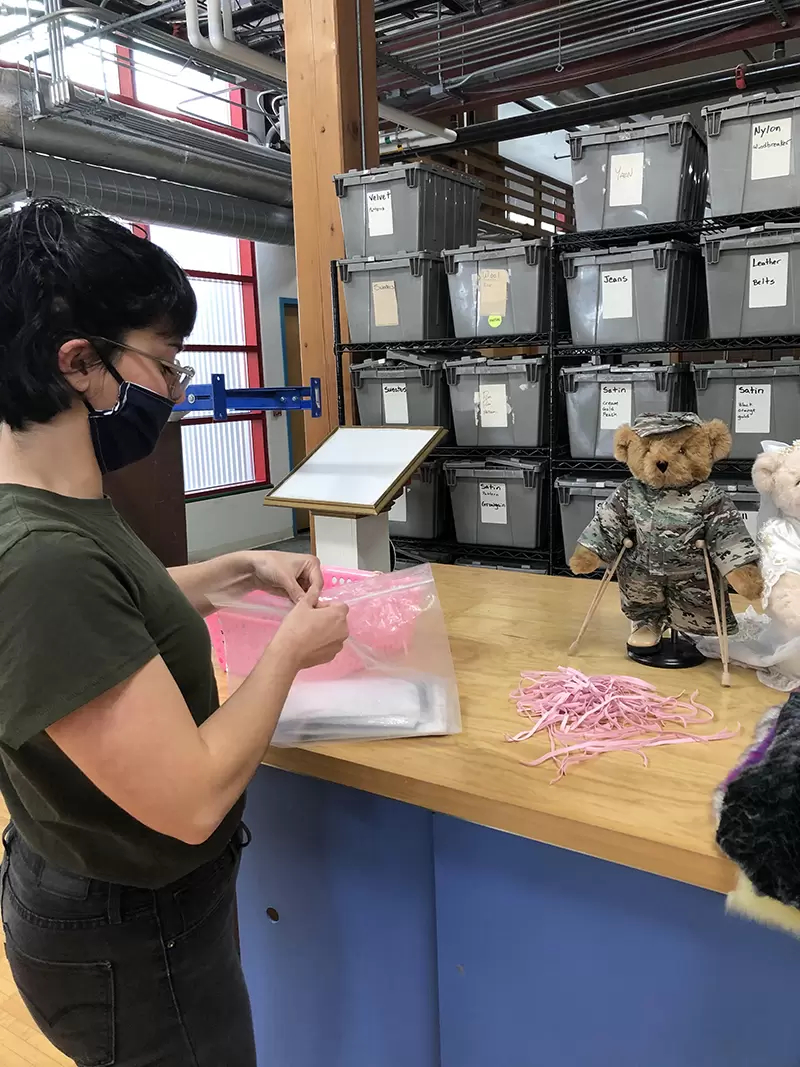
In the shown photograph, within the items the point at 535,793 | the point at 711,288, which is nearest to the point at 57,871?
the point at 535,793

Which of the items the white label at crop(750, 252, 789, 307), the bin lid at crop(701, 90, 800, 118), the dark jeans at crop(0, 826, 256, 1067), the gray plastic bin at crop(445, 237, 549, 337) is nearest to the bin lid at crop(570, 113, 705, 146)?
the bin lid at crop(701, 90, 800, 118)

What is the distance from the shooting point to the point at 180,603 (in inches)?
33.9

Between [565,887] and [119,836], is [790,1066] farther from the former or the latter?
[119,836]

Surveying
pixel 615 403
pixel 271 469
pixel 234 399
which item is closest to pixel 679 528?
pixel 234 399

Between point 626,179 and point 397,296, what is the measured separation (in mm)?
814

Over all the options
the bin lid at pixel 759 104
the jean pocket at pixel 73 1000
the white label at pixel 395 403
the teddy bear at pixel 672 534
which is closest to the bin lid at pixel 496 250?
the white label at pixel 395 403

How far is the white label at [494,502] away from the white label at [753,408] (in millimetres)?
785

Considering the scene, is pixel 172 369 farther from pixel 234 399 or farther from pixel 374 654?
pixel 234 399

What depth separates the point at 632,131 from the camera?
240cm

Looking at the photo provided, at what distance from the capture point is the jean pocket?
844mm

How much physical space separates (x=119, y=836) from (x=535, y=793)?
17.6 inches

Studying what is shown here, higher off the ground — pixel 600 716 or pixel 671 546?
pixel 671 546

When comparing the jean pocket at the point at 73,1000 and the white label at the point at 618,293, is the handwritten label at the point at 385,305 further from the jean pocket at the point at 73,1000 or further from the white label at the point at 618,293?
the jean pocket at the point at 73,1000

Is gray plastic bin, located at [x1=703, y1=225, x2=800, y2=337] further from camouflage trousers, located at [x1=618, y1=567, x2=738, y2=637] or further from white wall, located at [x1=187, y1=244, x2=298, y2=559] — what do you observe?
white wall, located at [x1=187, y1=244, x2=298, y2=559]
